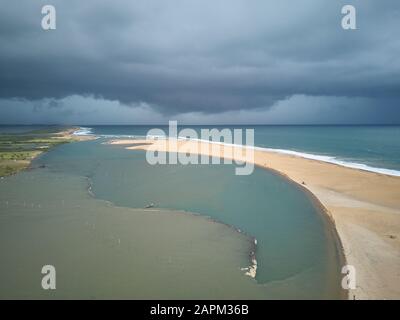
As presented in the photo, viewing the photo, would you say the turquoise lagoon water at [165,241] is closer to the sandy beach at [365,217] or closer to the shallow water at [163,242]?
the shallow water at [163,242]

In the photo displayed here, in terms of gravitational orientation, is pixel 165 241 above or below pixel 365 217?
Result: below

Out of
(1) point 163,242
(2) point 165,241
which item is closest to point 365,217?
(2) point 165,241

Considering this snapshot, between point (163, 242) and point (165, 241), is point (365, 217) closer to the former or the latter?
point (165, 241)

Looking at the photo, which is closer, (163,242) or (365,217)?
(163,242)

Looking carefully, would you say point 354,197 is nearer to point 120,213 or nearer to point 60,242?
point 120,213

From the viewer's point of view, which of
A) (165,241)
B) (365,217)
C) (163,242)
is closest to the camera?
(163,242)

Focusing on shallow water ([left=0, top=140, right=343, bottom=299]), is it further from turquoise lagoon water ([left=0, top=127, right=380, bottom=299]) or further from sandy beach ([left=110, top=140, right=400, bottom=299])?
sandy beach ([left=110, top=140, right=400, bottom=299])
